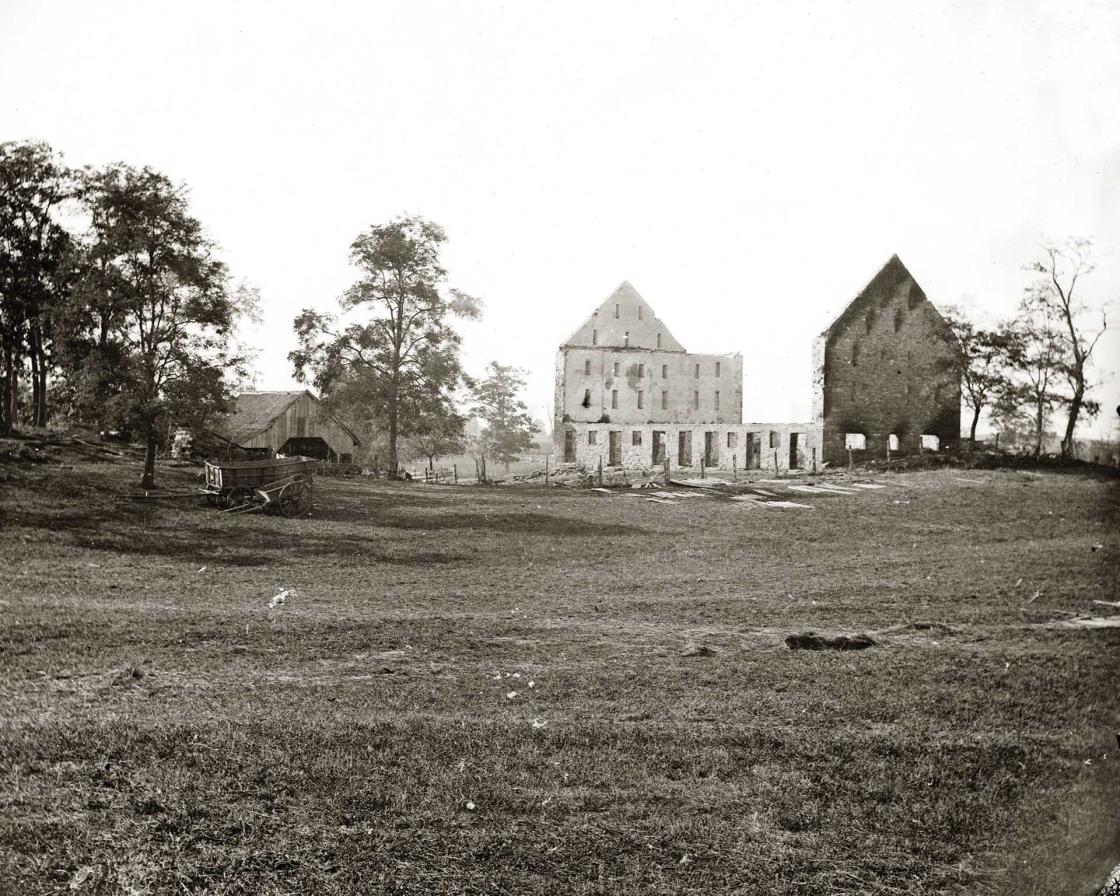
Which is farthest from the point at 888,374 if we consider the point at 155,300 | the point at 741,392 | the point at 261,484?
the point at 261,484

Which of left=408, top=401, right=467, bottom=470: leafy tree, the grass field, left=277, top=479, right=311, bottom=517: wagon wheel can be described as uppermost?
left=408, top=401, right=467, bottom=470: leafy tree

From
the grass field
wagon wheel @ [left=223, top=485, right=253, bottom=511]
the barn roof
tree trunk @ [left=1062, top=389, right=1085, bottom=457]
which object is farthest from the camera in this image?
wagon wheel @ [left=223, top=485, right=253, bottom=511]

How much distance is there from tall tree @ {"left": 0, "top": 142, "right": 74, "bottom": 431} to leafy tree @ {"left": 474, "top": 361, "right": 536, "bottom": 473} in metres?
3.25

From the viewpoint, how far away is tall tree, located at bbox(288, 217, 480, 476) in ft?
19.2

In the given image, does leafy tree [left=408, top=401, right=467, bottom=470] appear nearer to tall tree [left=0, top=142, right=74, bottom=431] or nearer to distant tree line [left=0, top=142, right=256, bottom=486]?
distant tree line [left=0, top=142, right=256, bottom=486]

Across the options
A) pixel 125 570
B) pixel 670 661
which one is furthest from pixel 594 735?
pixel 125 570

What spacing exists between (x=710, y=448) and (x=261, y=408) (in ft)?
24.7

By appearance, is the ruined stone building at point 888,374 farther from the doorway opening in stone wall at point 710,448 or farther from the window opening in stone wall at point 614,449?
the window opening in stone wall at point 614,449

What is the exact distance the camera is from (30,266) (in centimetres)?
474

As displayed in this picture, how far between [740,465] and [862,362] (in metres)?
3.49

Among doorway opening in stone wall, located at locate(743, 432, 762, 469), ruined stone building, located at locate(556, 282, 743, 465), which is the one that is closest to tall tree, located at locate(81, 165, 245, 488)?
ruined stone building, located at locate(556, 282, 743, 465)

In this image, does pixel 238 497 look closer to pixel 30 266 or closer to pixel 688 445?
pixel 30 266

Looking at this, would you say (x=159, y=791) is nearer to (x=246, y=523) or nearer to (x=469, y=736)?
(x=469, y=736)

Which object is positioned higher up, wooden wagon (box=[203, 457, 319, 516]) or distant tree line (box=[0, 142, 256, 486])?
distant tree line (box=[0, 142, 256, 486])
